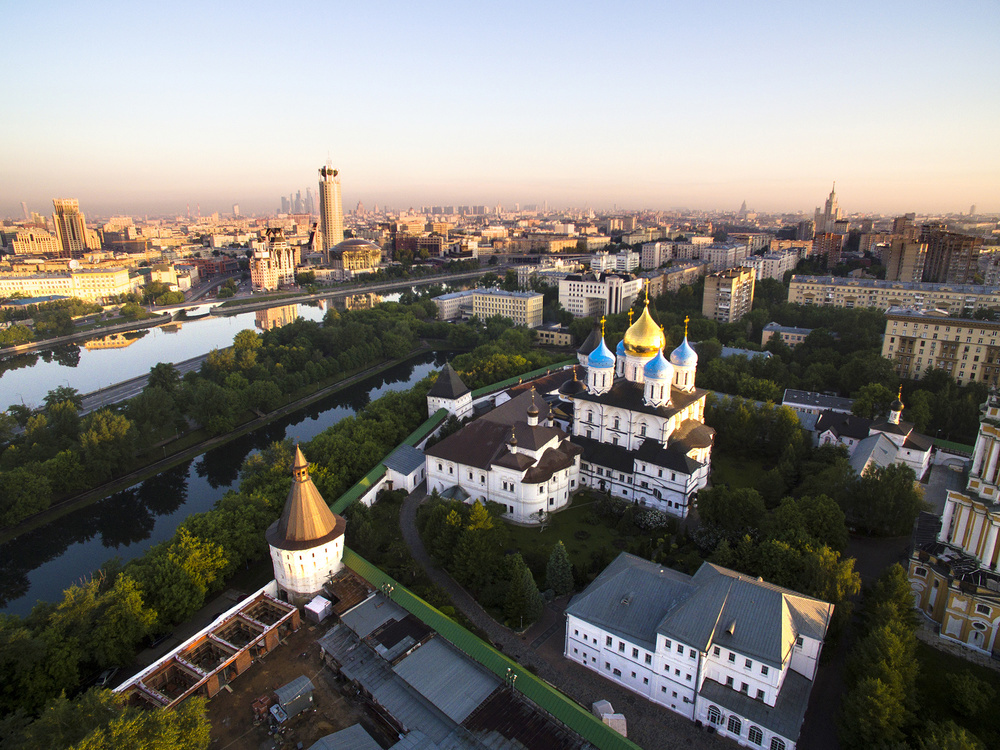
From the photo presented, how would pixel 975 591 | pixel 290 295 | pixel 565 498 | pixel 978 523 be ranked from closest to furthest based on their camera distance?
pixel 975 591
pixel 978 523
pixel 565 498
pixel 290 295

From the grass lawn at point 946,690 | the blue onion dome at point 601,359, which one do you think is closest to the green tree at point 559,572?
the grass lawn at point 946,690

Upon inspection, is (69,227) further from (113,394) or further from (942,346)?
(942,346)

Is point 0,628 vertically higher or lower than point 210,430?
higher

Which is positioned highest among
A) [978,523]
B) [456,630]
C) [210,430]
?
[978,523]

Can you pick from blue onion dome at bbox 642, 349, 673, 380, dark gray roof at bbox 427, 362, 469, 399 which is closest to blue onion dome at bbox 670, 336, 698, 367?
blue onion dome at bbox 642, 349, 673, 380

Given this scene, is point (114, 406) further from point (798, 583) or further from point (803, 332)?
point (803, 332)

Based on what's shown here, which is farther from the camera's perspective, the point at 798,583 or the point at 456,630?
the point at 798,583

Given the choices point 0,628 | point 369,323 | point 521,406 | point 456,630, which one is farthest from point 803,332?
point 0,628
